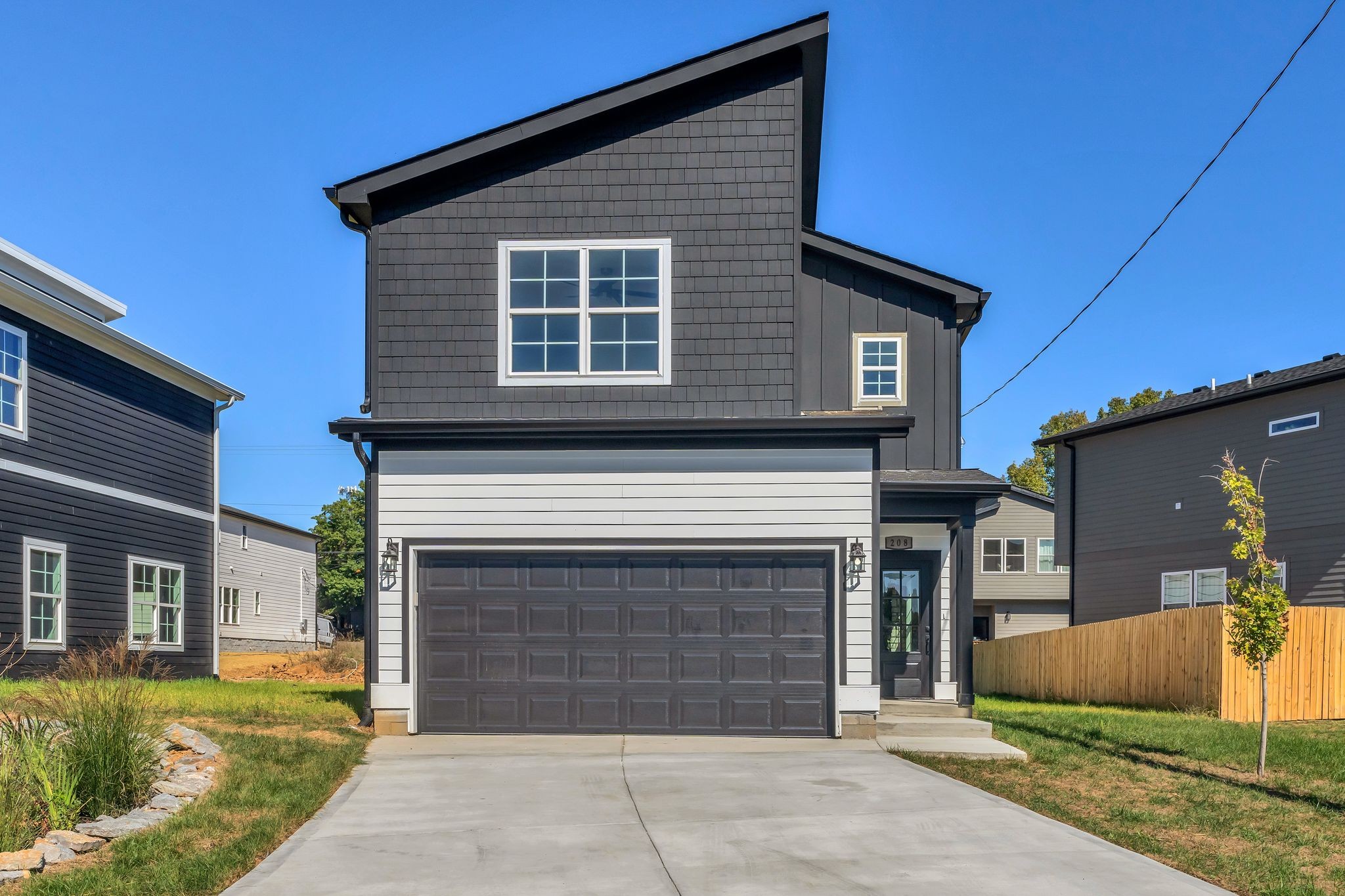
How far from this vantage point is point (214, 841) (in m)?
7.42

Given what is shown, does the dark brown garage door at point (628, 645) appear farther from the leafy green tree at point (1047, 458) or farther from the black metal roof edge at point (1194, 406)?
the leafy green tree at point (1047, 458)

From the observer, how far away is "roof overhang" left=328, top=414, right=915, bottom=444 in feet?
41.5

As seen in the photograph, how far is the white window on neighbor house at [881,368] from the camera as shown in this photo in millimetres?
16203

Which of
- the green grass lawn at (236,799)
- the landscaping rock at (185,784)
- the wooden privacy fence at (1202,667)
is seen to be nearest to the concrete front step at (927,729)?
the wooden privacy fence at (1202,667)

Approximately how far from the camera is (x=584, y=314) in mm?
13227

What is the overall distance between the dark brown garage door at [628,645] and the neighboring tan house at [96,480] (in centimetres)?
852

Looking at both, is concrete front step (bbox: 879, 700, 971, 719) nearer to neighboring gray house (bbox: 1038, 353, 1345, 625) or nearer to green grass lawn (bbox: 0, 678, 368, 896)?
green grass lawn (bbox: 0, 678, 368, 896)

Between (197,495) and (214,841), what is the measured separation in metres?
17.9

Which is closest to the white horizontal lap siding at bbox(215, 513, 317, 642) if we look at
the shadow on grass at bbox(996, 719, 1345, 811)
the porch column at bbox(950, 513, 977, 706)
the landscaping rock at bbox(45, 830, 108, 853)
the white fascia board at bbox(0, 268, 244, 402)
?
Answer: the white fascia board at bbox(0, 268, 244, 402)

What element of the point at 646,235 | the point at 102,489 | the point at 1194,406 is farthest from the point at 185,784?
the point at 1194,406

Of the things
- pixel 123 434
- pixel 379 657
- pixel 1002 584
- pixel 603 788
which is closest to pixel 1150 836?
pixel 603 788

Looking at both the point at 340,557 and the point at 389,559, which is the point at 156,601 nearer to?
the point at 389,559

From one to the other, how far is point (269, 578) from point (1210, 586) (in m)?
27.8

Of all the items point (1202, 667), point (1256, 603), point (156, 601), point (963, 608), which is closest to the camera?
point (1256, 603)
